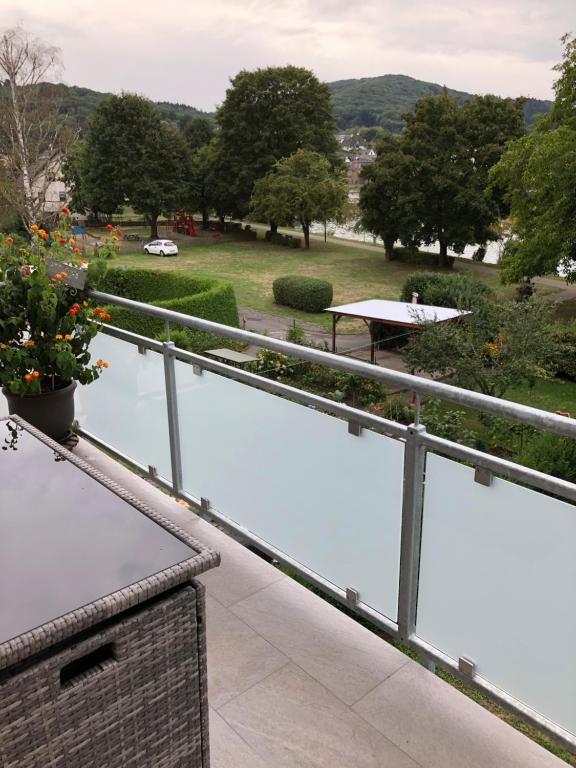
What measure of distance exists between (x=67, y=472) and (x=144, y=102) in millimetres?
40370

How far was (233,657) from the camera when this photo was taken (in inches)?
78.4

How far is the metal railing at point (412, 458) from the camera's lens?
4.66 ft

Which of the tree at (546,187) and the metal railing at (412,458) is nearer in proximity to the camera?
the metal railing at (412,458)

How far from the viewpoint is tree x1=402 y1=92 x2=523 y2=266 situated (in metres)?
30.6

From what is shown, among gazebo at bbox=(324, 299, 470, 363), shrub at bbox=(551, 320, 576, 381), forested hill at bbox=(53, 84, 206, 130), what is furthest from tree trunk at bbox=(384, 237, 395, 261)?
shrub at bbox=(551, 320, 576, 381)

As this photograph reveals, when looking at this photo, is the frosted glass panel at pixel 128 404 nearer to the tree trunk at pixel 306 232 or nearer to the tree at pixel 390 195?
the tree at pixel 390 195

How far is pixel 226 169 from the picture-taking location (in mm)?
39938

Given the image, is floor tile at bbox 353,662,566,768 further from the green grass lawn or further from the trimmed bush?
the trimmed bush

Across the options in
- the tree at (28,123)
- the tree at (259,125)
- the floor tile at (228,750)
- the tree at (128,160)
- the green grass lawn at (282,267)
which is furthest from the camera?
the tree at (259,125)

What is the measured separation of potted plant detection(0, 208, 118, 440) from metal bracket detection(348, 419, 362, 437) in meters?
1.65

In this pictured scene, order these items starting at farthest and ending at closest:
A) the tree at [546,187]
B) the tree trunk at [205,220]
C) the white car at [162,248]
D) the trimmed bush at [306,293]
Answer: the tree trunk at [205,220] < the white car at [162,248] < the trimmed bush at [306,293] < the tree at [546,187]

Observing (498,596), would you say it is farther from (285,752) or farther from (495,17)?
(495,17)

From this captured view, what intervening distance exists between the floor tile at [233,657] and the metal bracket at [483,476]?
91 cm

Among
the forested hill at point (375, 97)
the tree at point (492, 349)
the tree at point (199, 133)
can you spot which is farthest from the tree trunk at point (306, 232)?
the forested hill at point (375, 97)
